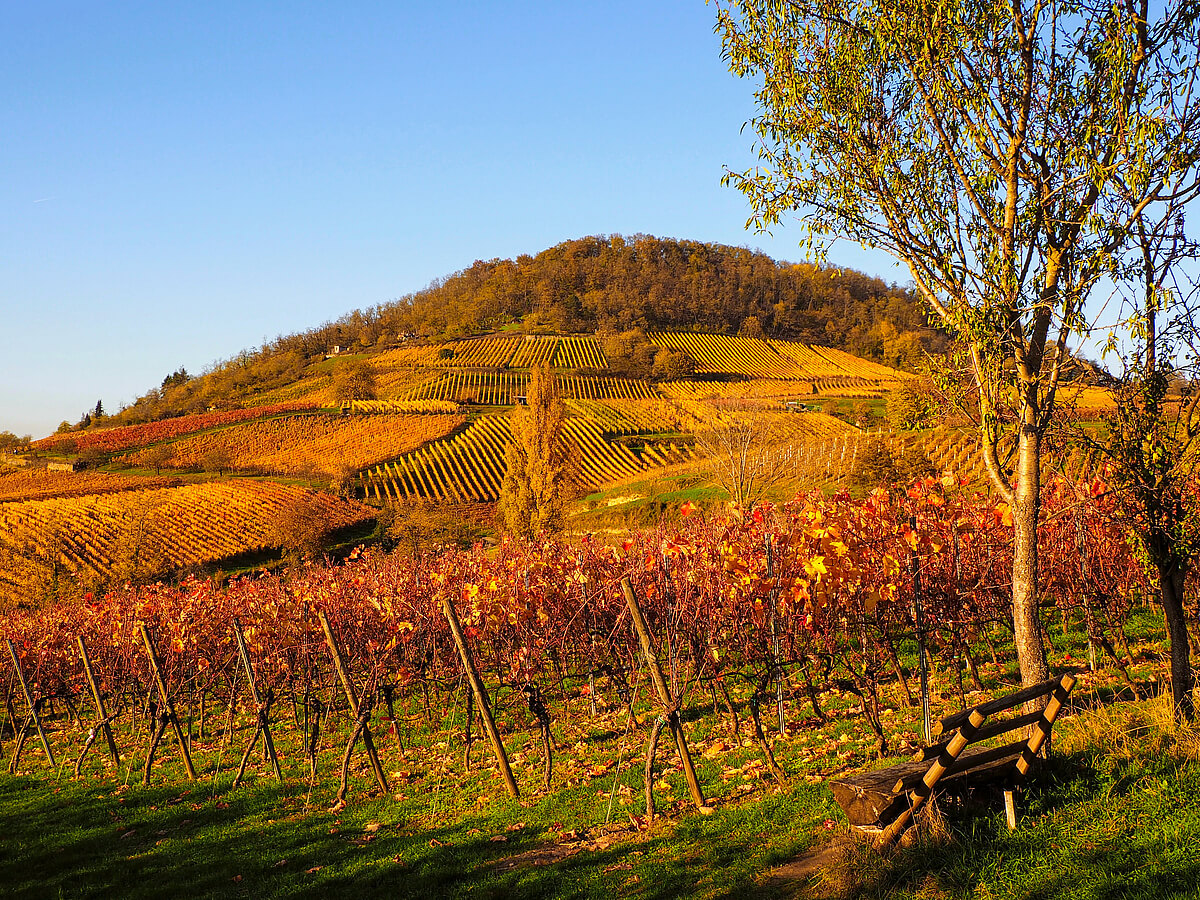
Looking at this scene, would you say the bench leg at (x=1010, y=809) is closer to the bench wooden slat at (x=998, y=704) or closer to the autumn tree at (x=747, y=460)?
the bench wooden slat at (x=998, y=704)

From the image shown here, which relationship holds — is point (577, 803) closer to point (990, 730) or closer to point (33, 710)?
point (990, 730)

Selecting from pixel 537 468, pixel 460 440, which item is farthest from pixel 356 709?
pixel 460 440

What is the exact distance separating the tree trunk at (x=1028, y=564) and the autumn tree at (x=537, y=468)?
1053 inches

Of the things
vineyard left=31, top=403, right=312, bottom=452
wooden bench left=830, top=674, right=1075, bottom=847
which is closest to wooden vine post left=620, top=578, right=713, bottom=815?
wooden bench left=830, top=674, right=1075, bottom=847

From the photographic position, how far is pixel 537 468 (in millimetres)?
33219

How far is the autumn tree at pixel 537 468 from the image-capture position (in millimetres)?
32875

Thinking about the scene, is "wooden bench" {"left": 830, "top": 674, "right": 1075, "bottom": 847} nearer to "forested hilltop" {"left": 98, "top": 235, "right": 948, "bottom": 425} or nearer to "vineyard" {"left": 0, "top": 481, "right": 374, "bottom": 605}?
"vineyard" {"left": 0, "top": 481, "right": 374, "bottom": 605}

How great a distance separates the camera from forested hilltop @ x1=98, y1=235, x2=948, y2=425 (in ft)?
346

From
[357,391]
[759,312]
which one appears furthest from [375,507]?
[759,312]

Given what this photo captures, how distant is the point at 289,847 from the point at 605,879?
10.6ft

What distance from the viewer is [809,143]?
6922 mm

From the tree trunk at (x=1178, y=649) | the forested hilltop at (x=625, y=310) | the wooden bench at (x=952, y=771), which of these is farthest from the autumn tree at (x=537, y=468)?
the forested hilltop at (x=625, y=310)

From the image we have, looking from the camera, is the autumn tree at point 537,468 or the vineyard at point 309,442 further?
the vineyard at point 309,442

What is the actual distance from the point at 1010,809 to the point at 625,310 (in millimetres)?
108587
